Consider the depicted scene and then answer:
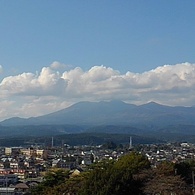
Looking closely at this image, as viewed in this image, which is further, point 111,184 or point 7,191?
point 7,191

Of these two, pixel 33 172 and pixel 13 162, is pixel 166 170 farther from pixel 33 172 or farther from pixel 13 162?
pixel 13 162

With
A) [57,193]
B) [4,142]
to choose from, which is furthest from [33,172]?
[4,142]

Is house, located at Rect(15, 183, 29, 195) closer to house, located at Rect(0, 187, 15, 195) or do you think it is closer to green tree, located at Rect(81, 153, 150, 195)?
house, located at Rect(0, 187, 15, 195)

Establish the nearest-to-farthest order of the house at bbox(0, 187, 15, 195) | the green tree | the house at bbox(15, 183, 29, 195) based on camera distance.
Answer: the green tree → the house at bbox(0, 187, 15, 195) → the house at bbox(15, 183, 29, 195)

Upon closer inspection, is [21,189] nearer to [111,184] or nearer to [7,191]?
[7,191]

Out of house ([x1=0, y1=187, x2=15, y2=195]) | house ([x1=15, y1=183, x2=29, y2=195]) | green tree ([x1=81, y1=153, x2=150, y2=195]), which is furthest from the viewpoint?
house ([x1=15, y1=183, x2=29, y2=195])

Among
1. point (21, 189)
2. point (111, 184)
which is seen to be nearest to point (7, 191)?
point (21, 189)

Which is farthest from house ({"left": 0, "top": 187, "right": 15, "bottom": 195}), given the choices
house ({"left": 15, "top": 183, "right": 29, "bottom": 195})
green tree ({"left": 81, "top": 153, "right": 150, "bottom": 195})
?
green tree ({"left": 81, "top": 153, "right": 150, "bottom": 195})

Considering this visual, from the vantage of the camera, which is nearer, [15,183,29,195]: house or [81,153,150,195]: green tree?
[81,153,150,195]: green tree

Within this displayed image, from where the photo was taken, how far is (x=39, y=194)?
20.3m

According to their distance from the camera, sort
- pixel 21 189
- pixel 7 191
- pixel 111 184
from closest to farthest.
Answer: pixel 111 184 → pixel 7 191 → pixel 21 189

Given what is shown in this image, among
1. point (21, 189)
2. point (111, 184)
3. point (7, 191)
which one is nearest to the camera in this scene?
point (111, 184)

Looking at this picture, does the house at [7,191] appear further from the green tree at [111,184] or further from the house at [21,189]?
the green tree at [111,184]

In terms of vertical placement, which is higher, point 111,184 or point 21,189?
point 111,184
